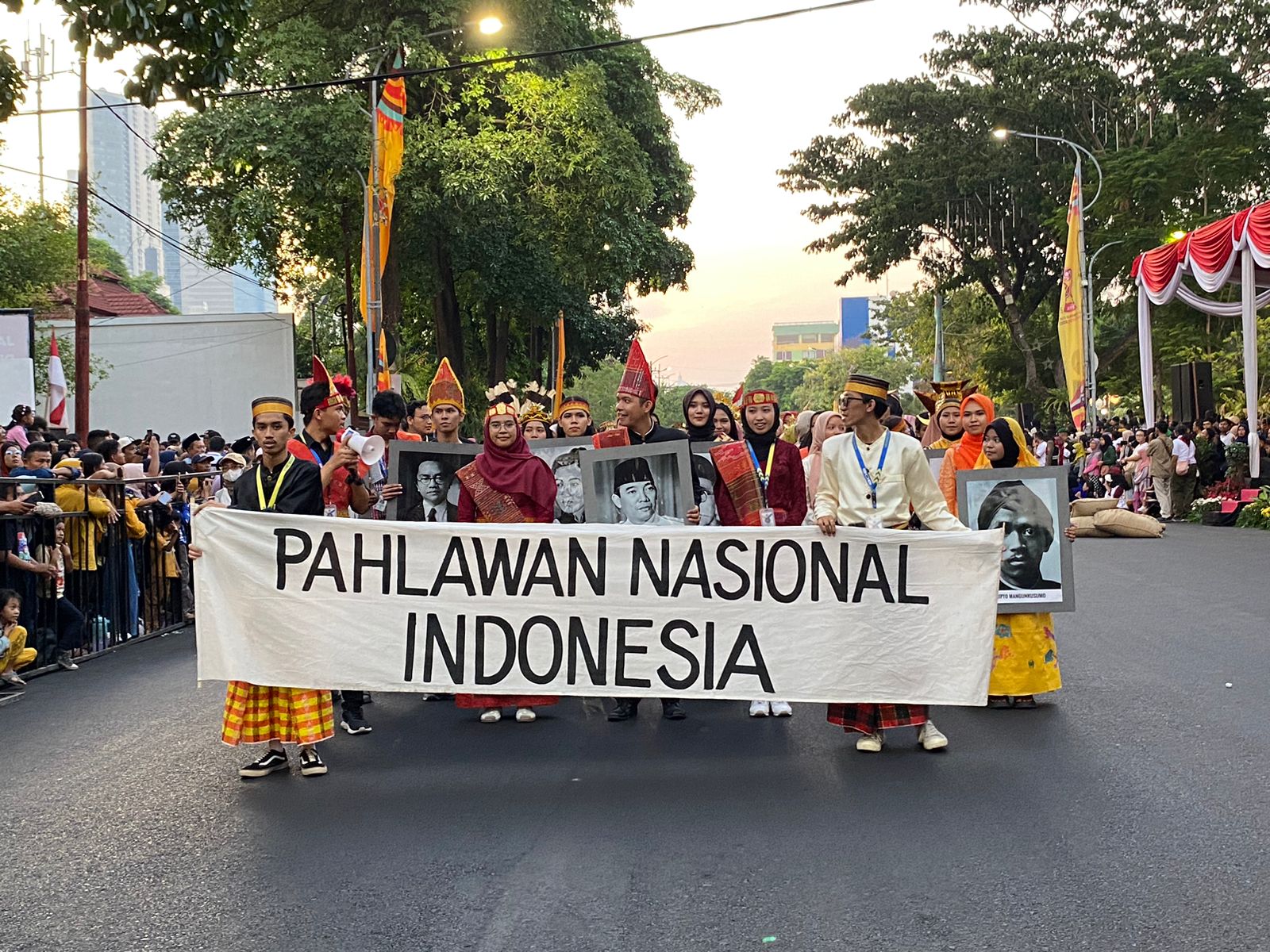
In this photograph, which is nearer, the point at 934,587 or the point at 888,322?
the point at 934,587

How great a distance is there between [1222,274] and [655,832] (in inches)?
703

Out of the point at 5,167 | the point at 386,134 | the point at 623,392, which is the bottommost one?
the point at 623,392

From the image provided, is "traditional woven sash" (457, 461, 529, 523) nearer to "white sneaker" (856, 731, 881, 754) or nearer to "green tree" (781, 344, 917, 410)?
"white sneaker" (856, 731, 881, 754)

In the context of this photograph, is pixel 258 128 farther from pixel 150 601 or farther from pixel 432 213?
pixel 150 601

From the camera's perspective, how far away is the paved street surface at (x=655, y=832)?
4410 millimetres

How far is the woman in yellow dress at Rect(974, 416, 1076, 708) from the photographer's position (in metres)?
7.78

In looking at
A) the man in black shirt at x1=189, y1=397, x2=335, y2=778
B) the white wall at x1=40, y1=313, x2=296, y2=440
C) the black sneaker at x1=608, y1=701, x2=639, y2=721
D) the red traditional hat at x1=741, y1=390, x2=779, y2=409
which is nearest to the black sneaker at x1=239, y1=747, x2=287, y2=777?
the man in black shirt at x1=189, y1=397, x2=335, y2=778

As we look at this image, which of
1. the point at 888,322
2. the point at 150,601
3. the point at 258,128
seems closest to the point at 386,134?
the point at 258,128

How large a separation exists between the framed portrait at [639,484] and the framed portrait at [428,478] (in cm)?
96

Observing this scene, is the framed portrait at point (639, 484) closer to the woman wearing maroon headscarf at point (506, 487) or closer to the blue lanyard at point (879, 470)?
the woman wearing maroon headscarf at point (506, 487)

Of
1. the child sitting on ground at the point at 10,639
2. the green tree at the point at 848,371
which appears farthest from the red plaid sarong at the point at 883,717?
the green tree at the point at 848,371

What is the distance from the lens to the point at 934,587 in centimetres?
671

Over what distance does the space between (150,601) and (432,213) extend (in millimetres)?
17213

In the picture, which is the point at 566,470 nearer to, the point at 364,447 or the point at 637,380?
the point at 637,380
